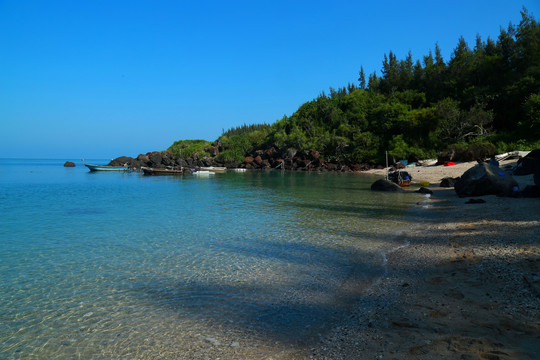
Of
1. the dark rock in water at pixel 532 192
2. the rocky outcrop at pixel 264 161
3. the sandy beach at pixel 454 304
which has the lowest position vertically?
the sandy beach at pixel 454 304

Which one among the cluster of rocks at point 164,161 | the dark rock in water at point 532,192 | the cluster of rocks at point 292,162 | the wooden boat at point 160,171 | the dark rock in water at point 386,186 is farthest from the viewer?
the cluster of rocks at point 164,161

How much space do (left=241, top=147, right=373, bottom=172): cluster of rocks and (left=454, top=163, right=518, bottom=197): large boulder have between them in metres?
52.5

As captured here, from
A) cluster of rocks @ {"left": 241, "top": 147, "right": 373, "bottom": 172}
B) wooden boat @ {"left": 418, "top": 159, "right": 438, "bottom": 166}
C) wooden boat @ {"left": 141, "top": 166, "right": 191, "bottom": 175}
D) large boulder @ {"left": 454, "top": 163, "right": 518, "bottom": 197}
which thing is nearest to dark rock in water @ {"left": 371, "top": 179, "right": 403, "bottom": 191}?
large boulder @ {"left": 454, "top": 163, "right": 518, "bottom": 197}

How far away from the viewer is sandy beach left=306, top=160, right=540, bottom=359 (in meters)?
4.48

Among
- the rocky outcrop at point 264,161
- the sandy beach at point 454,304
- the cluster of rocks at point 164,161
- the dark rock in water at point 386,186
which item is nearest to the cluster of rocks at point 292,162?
the rocky outcrop at point 264,161

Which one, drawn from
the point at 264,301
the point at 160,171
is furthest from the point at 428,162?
the point at 264,301

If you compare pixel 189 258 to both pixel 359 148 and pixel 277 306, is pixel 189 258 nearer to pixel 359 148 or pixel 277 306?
pixel 277 306

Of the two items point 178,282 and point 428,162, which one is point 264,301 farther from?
point 428,162

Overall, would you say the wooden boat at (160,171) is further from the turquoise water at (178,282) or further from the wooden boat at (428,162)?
the turquoise water at (178,282)

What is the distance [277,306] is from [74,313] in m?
4.31

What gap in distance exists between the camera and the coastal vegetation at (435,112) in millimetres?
60031

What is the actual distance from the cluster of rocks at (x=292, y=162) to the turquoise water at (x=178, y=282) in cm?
6519

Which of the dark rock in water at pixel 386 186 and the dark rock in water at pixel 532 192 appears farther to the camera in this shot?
the dark rock in water at pixel 386 186

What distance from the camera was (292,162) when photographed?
91562 millimetres
